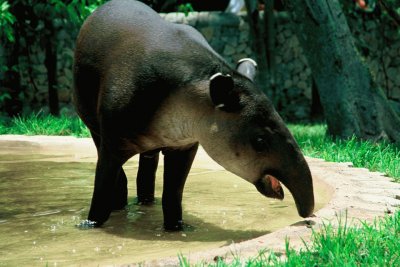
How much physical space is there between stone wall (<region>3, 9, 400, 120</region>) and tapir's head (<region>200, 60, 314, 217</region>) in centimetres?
1060

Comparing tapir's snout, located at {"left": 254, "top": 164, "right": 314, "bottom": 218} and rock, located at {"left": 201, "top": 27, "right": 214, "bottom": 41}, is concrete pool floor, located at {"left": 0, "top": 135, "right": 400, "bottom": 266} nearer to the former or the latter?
tapir's snout, located at {"left": 254, "top": 164, "right": 314, "bottom": 218}

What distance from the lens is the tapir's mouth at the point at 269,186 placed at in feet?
12.6

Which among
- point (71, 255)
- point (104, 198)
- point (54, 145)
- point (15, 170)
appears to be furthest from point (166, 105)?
point (54, 145)

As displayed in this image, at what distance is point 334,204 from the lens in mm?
4188

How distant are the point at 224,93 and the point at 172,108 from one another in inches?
15.7

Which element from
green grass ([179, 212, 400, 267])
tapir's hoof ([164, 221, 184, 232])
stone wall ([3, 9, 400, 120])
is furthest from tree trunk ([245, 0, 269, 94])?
green grass ([179, 212, 400, 267])

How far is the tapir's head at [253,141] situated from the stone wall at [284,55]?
10.6 meters

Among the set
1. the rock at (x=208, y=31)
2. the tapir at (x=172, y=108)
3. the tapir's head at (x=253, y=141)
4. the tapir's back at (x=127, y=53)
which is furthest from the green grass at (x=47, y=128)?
the rock at (x=208, y=31)

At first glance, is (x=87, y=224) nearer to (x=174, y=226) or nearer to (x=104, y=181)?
(x=104, y=181)

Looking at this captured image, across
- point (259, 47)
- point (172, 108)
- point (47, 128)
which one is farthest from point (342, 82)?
point (172, 108)

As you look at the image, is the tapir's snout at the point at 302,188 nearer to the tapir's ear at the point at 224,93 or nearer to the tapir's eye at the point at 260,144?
the tapir's eye at the point at 260,144

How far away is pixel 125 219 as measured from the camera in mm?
4758

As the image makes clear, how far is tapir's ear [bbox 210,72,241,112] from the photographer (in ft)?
12.2

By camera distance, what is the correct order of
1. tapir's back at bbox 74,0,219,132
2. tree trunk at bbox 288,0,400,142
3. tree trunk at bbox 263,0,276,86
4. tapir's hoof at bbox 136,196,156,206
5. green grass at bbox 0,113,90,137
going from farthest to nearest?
tree trunk at bbox 263,0,276,86
green grass at bbox 0,113,90,137
tree trunk at bbox 288,0,400,142
tapir's hoof at bbox 136,196,156,206
tapir's back at bbox 74,0,219,132
